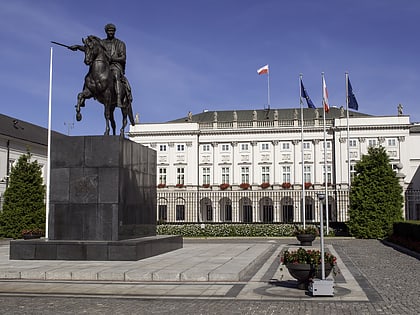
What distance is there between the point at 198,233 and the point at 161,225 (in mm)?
2823

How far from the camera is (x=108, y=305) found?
10078mm

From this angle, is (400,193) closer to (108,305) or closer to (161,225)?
(161,225)

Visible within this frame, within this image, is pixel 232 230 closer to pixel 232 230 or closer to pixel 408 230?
pixel 232 230

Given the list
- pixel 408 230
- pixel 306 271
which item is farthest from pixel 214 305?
pixel 408 230

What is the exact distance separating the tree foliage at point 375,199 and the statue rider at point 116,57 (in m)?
21.8

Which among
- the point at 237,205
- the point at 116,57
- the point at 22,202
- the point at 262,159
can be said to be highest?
the point at 262,159

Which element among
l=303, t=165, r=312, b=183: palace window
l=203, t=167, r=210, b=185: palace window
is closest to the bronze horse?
l=303, t=165, r=312, b=183: palace window

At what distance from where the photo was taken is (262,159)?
245 feet

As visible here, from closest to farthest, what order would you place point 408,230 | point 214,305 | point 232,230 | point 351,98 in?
point 214,305, point 408,230, point 232,230, point 351,98

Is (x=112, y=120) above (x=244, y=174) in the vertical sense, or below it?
below

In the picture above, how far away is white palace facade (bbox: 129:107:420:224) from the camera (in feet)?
227

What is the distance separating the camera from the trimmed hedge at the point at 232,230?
3747 cm

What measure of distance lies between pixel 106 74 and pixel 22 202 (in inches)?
817

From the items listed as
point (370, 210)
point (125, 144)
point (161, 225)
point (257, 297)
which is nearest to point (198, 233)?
point (161, 225)
